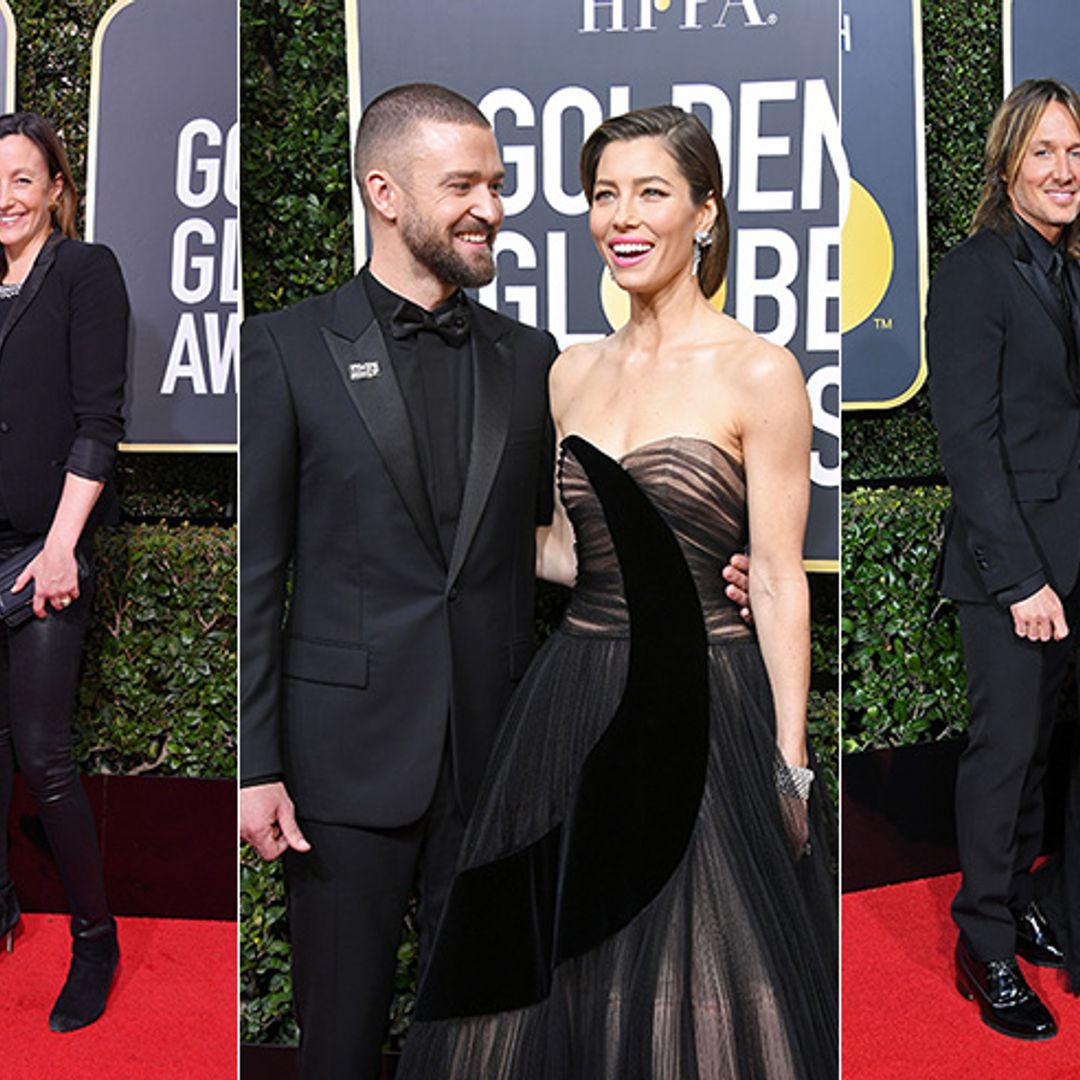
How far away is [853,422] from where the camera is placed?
2629mm

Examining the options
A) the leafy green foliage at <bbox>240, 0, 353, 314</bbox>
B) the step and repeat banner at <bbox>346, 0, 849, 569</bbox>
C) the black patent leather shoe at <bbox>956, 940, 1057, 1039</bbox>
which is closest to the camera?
the step and repeat banner at <bbox>346, 0, 849, 569</bbox>

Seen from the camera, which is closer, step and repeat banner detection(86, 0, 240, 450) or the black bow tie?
the black bow tie

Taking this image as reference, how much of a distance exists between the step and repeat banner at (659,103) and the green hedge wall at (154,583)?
78 centimetres

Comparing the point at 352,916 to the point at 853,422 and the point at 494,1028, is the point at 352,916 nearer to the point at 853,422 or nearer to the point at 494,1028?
the point at 494,1028

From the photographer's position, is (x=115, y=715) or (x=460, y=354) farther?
(x=115, y=715)

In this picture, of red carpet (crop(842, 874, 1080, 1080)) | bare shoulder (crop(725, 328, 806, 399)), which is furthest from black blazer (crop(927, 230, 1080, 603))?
red carpet (crop(842, 874, 1080, 1080))

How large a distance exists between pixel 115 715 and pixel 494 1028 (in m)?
1.12

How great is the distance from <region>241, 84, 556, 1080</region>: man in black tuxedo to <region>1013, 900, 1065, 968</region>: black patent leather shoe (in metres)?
1.41

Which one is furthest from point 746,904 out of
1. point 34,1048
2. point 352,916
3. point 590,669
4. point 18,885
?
point 18,885

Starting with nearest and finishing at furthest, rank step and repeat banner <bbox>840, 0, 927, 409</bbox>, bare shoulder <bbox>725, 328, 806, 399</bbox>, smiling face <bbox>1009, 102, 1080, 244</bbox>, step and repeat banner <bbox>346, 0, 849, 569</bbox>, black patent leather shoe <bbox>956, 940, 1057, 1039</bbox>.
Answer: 1. bare shoulder <bbox>725, 328, 806, 399</bbox>
2. step and repeat banner <bbox>346, 0, 849, 569</bbox>
3. step and repeat banner <bbox>840, 0, 927, 409</bbox>
4. smiling face <bbox>1009, 102, 1080, 244</bbox>
5. black patent leather shoe <bbox>956, 940, 1057, 1039</bbox>

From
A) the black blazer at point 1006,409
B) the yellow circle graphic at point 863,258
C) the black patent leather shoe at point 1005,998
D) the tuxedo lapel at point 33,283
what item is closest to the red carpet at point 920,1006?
the black patent leather shoe at point 1005,998

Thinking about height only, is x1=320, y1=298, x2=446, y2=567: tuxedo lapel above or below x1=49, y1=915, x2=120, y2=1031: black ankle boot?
above

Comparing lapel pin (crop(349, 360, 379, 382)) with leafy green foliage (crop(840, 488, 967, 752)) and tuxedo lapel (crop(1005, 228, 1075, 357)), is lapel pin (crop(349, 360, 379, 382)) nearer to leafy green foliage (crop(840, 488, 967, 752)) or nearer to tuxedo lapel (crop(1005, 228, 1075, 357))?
leafy green foliage (crop(840, 488, 967, 752))

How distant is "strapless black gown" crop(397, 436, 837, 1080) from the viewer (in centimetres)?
198
